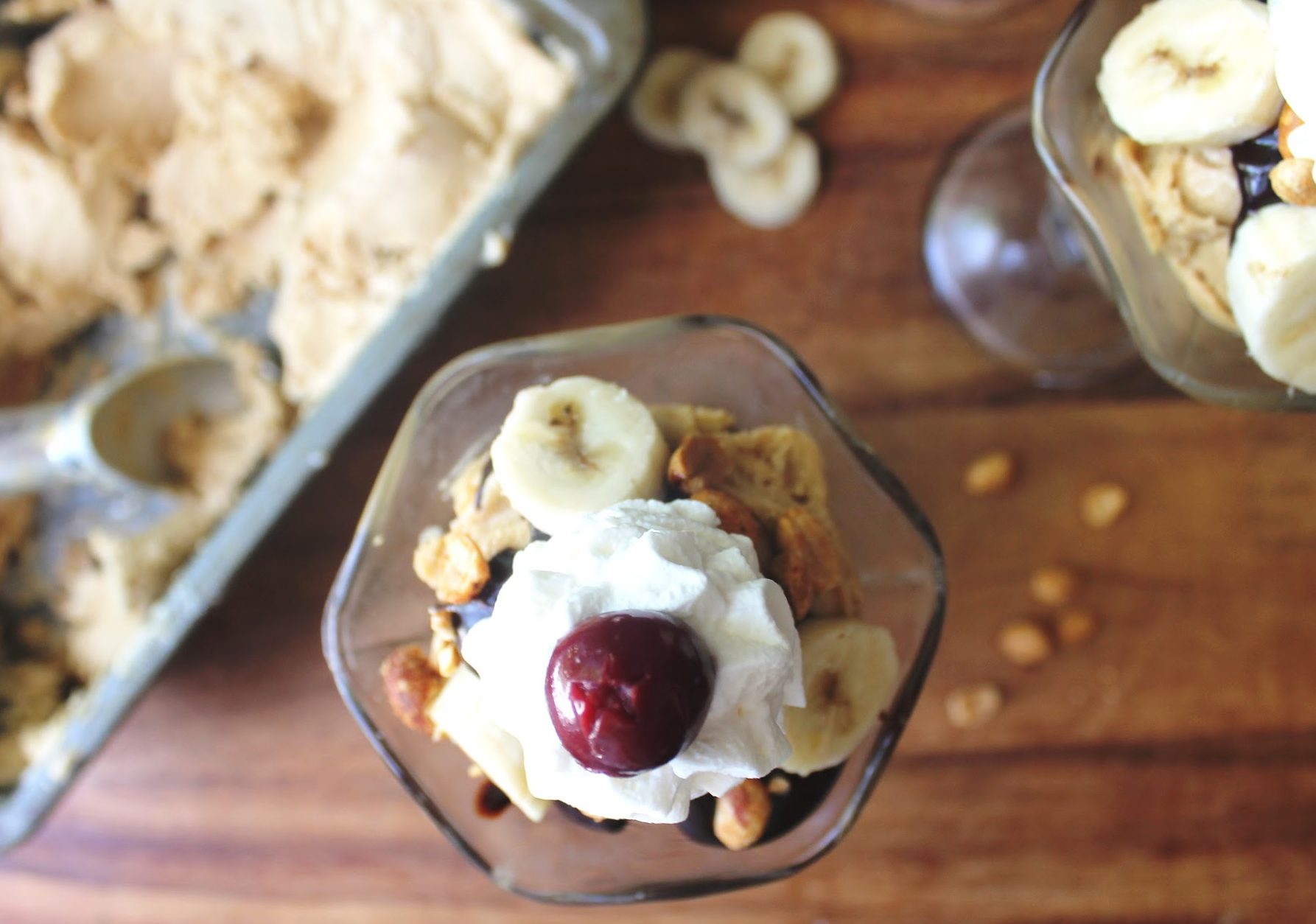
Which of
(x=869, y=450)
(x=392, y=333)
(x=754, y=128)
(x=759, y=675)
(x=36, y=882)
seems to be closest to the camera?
(x=759, y=675)

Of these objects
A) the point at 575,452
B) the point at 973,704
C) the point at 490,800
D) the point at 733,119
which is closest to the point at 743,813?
the point at 490,800

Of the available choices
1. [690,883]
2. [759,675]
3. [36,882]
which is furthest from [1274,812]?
[36,882]

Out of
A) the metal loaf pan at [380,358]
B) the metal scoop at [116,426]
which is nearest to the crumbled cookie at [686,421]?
the metal loaf pan at [380,358]

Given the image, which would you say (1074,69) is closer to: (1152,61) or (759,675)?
(1152,61)

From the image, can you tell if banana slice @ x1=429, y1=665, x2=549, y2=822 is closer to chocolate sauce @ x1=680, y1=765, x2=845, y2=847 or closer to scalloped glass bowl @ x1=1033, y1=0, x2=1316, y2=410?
chocolate sauce @ x1=680, y1=765, x2=845, y2=847

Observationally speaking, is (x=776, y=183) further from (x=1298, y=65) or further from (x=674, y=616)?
(x=674, y=616)

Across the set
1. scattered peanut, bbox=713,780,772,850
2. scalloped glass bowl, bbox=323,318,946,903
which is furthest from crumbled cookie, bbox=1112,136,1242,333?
scattered peanut, bbox=713,780,772,850

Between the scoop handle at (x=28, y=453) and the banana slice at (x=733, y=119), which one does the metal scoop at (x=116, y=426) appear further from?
the banana slice at (x=733, y=119)
